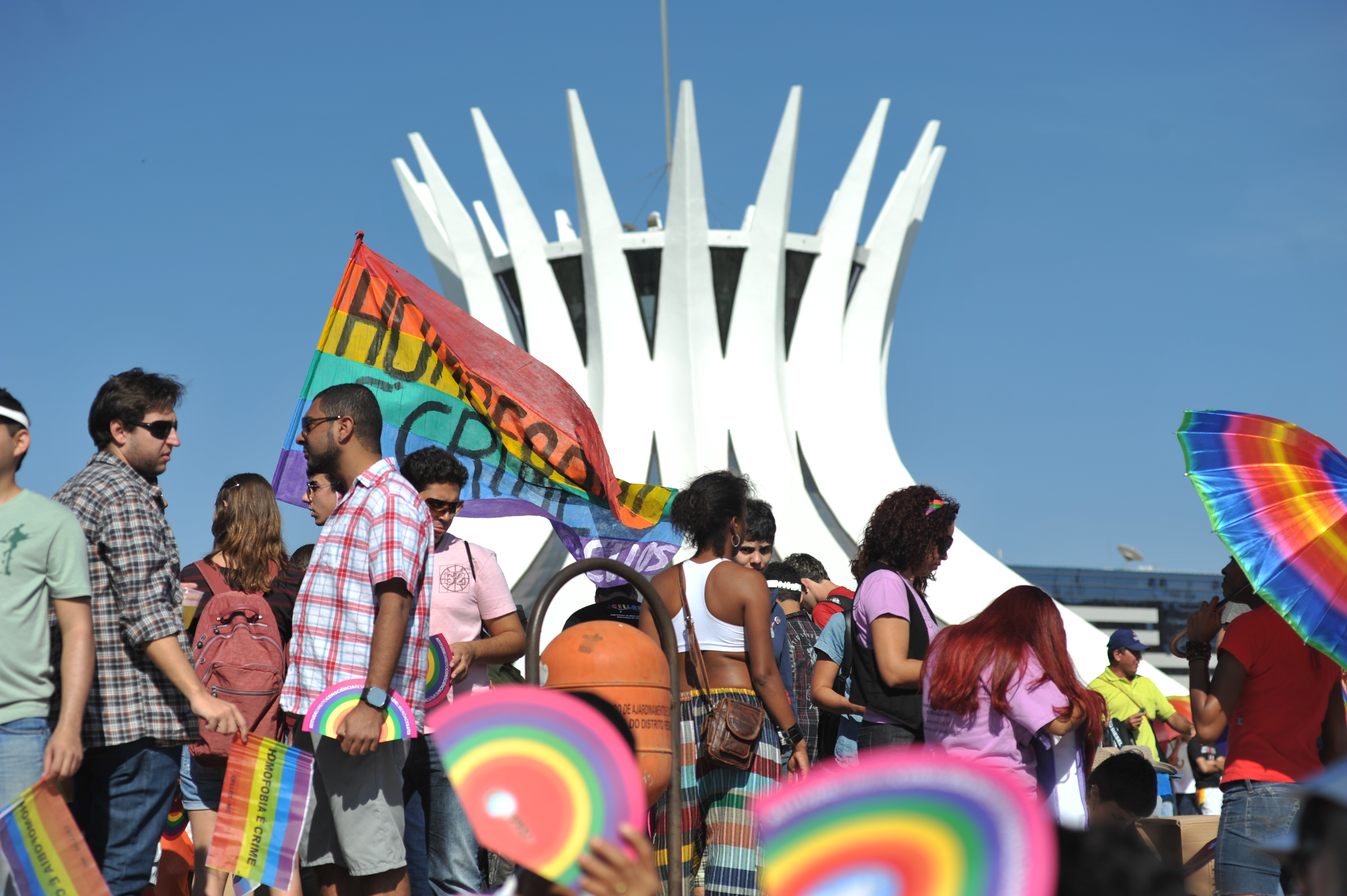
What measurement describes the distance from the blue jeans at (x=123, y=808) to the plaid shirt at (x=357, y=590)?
36 centimetres

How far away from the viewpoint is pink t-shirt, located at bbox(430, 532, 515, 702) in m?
3.95

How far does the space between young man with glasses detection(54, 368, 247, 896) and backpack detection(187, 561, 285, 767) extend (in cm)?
69

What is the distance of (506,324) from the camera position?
64.3 feet

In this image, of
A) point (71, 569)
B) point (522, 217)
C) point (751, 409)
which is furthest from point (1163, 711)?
point (522, 217)

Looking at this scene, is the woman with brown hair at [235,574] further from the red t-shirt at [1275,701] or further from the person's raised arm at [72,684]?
the red t-shirt at [1275,701]

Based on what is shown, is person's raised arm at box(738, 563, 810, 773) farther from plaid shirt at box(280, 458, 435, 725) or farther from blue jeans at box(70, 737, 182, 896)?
blue jeans at box(70, 737, 182, 896)

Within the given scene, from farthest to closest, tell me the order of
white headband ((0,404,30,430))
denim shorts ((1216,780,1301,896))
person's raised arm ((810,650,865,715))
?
1. person's raised arm ((810,650,865,715))
2. denim shorts ((1216,780,1301,896))
3. white headband ((0,404,30,430))

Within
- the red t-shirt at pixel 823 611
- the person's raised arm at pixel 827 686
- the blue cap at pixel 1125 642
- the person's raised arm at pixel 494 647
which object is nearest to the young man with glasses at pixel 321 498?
the person's raised arm at pixel 494 647

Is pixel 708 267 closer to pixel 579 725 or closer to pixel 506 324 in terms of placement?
pixel 506 324

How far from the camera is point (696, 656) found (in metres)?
3.74

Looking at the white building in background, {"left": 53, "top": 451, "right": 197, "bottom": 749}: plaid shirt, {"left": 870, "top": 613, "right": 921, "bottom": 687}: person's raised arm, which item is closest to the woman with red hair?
{"left": 870, "top": 613, "right": 921, "bottom": 687}: person's raised arm

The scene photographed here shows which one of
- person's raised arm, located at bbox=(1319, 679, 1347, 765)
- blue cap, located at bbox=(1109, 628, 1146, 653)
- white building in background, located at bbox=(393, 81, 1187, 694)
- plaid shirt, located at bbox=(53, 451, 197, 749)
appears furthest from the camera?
white building in background, located at bbox=(393, 81, 1187, 694)

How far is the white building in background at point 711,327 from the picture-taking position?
18.7 m

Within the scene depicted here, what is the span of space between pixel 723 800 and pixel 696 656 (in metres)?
0.44
